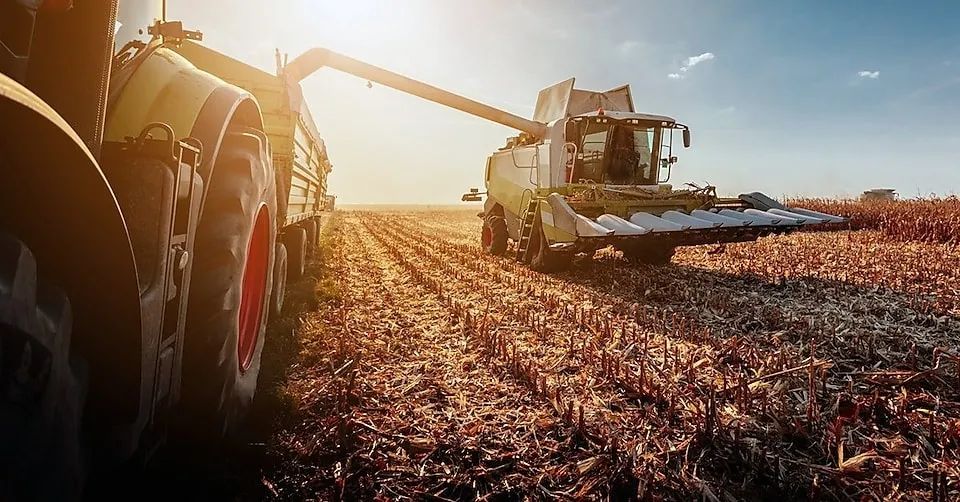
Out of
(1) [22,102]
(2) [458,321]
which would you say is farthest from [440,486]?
(2) [458,321]

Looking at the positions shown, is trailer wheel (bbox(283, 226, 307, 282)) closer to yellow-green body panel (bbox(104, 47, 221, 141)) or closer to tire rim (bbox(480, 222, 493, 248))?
yellow-green body panel (bbox(104, 47, 221, 141))

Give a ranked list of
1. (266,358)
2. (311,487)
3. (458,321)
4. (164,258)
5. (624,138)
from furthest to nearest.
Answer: (624,138), (458,321), (266,358), (311,487), (164,258)

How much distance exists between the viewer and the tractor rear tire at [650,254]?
894 cm

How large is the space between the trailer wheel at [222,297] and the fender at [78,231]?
0.66m

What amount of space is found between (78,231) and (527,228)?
813 cm

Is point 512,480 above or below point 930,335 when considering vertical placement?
below

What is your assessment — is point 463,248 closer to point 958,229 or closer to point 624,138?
point 624,138

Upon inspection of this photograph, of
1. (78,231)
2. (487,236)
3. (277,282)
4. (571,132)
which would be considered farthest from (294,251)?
(78,231)

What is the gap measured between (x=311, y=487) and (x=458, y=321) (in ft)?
9.98

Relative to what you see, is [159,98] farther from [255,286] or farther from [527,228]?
[527,228]

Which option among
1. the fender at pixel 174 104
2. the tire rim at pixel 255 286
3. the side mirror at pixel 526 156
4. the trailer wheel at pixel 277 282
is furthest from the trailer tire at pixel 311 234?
the fender at pixel 174 104

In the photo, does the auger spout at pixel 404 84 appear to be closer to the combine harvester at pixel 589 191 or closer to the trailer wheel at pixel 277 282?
the combine harvester at pixel 589 191

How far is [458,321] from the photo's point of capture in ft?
17.4

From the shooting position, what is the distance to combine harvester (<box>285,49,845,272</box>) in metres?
7.33
